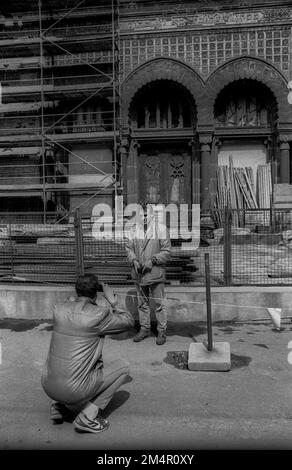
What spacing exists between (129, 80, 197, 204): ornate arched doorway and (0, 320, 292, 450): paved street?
10.5 m

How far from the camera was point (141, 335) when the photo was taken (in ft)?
22.0

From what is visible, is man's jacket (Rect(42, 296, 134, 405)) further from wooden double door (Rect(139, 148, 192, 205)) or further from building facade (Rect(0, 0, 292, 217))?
wooden double door (Rect(139, 148, 192, 205))

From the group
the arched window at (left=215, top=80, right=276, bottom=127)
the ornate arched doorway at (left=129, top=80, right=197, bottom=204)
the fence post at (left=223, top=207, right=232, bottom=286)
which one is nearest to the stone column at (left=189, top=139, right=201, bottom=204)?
the ornate arched doorway at (left=129, top=80, right=197, bottom=204)

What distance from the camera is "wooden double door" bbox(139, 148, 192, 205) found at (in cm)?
1680

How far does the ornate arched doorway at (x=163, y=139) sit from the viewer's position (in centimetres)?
1636

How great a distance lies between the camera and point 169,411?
4453 millimetres

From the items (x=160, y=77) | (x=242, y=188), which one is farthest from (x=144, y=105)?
(x=242, y=188)

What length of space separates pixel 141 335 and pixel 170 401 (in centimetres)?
206

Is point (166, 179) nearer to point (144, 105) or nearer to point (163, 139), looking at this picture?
point (163, 139)

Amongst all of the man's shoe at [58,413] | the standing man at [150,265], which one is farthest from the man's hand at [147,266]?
the man's shoe at [58,413]

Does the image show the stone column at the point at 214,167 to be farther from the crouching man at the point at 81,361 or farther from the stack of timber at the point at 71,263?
the crouching man at the point at 81,361

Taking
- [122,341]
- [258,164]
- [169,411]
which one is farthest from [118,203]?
[169,411]
